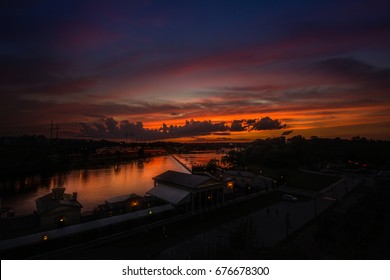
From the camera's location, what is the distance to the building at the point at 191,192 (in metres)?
22.3

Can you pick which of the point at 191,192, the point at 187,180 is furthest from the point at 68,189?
the point at 191,192

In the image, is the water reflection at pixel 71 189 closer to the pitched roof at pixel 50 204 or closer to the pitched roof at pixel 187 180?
the pitched roof at pixel 50 204

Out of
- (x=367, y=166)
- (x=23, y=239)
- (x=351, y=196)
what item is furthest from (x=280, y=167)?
(x=23, y=239)

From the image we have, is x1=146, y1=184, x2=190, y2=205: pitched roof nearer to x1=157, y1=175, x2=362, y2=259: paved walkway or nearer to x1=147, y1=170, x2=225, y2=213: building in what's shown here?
x1=147, y1=170, x2=225, y2=213: building

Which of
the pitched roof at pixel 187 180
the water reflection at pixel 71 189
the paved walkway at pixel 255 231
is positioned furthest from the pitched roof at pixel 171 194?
the water reflection at pixel 71 189

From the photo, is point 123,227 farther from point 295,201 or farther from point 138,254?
point 295,201

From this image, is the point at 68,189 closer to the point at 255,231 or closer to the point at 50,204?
the point at 50,204

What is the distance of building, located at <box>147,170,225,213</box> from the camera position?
73.3 ft

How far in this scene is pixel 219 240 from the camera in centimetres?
1667

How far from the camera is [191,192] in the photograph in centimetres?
2248

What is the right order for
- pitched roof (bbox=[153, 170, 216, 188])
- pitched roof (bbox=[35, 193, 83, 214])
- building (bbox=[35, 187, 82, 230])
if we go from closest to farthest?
building (bbox=[35, 187, 82, 230])
pitched roof (bbox=[35, 193, 83, 214])
pitched roof (bbox=[153, 170, 216, 188])

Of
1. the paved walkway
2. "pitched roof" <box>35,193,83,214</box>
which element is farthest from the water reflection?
the paved walkway

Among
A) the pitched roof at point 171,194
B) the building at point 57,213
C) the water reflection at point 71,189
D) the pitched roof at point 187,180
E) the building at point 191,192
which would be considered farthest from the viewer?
the water reflection at point 71,189

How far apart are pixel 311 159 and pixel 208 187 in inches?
1717
